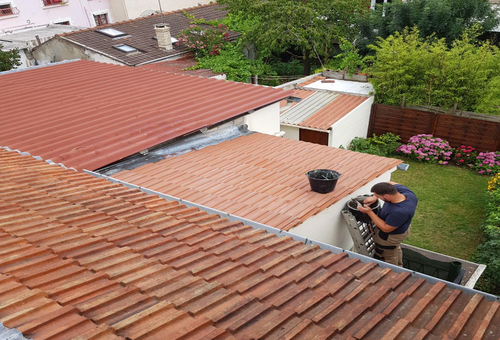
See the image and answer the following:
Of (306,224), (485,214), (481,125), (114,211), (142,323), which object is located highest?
(142,323)

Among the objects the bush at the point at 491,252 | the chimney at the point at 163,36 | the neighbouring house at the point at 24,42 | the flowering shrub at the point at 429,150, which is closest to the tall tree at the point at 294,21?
the chimney at the point at 163,36

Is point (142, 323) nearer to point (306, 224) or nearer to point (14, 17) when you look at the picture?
point (306, 224)

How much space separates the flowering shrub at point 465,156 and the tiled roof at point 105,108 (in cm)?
731

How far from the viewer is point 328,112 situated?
13.3 meters

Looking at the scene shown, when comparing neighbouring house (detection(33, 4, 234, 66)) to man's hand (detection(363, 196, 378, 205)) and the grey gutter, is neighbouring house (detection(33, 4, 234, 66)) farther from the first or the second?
man's hand (detection(363, 196, 378, 205))

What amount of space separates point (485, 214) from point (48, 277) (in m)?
10.6

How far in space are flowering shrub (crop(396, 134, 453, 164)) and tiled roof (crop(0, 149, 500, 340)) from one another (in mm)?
10535

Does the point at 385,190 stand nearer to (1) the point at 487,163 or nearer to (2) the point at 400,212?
(2) the point at 400,212

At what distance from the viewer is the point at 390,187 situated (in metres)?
5.02

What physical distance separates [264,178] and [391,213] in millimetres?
2176

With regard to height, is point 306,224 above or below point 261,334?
below

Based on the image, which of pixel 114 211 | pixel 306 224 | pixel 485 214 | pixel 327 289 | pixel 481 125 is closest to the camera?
pixel 327 289

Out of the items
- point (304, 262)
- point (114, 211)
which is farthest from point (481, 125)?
point (114, 211)

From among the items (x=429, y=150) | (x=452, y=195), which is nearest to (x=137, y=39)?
(x=429, y=150)
